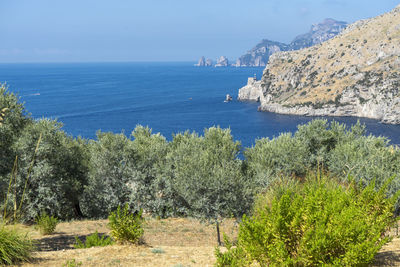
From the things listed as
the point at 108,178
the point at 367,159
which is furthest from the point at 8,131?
the point at 367,159

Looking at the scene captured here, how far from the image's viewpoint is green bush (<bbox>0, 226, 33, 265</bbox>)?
1070cm

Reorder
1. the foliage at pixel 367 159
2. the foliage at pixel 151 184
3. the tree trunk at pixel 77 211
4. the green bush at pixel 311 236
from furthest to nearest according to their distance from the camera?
the tree trunk at pixel 77 211, the foliage at pixel 151 184, the foliage at pixel 367 159, the green bush at pixel 311 236

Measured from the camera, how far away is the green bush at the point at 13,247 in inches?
421

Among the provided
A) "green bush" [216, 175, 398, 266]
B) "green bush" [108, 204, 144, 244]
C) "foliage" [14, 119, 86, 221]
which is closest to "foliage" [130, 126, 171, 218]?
"foliage" [14, 119, 86, 221]

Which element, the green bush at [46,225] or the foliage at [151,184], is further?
the foliage at [151,184]

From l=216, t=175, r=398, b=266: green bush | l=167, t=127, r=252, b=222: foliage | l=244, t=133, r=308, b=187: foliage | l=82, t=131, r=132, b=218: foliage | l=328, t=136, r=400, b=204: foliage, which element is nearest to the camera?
l=216, t=175, r=398, b=266: green bush

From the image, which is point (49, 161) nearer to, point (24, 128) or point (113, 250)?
point (24, 128)

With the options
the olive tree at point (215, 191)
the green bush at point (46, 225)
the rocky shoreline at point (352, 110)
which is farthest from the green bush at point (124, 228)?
the rocky shoreline at point (352, 110)

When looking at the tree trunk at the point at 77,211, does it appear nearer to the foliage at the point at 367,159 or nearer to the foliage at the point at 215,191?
the foliage at the point at 215,191

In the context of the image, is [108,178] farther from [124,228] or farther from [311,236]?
[311,236]

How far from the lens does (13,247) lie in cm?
1098

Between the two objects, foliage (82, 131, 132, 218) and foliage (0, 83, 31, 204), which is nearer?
foliage (0, 83, 31, 204)

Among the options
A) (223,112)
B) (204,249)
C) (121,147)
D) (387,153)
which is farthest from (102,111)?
(204,249)

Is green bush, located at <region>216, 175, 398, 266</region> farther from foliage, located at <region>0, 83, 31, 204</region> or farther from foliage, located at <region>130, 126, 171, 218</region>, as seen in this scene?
→ foliage, located at <region>130, 126, 171, 218</region>
